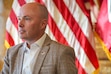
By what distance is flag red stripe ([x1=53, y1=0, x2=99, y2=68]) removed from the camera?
2.14 m

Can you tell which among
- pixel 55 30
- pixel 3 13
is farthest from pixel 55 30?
pixel 3 13

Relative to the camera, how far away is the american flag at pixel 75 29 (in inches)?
84.3

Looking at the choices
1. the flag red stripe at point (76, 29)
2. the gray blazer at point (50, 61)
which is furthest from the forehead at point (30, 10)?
the flag red stripe at point (76, 29)

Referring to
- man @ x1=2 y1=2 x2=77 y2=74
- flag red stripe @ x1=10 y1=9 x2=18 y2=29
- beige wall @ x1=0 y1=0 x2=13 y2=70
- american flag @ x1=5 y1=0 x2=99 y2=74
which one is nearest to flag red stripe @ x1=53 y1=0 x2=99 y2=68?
american flag @ x1=5 y1=0 x2=99 y2=74

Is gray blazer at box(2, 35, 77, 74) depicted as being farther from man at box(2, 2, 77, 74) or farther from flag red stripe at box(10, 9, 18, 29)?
flag red stripe at box(10, 9, 18, 29)

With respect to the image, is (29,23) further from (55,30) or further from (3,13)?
(3,13)

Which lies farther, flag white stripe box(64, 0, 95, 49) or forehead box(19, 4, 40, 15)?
flag white stripe box(64, 0, 95, 49)

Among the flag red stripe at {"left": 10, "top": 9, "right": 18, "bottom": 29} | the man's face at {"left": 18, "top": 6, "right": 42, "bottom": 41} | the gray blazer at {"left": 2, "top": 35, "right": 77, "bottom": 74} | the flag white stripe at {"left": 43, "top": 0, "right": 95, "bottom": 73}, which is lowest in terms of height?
the flag white stripe at {"left": 43, "top": 0, "right": 95, "bottom": 73}

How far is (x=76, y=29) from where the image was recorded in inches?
85.7

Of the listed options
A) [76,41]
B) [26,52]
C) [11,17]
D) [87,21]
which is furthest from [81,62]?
[26,52]

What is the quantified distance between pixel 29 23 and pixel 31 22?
0.01 metres

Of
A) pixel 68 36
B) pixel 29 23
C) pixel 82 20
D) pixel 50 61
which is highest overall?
pixel 29 23

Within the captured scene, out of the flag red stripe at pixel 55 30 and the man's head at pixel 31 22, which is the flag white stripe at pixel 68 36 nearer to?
the flag red stripe at pixel 55 30

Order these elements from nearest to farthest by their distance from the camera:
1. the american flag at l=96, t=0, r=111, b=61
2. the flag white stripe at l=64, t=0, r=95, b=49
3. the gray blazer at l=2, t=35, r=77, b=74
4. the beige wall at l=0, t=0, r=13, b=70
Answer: the gray blazer at l=2, t=35, r=77, b=74
the american flag at l=96, t=0, r=111, b=61
the flag white stripe at l=64, t=0, r=95, b=49
the beige wall at l=0, t=0, r=13, b=70
